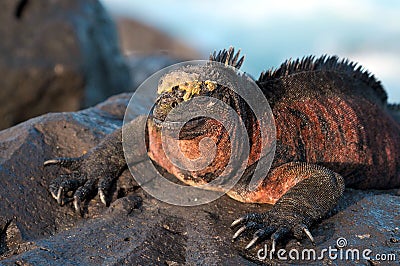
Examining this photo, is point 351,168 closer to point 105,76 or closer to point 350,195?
point 350,195

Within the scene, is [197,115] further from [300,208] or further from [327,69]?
[327,69]

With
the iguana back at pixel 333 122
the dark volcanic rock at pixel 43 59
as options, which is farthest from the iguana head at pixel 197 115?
the dark volcanic rock at pixel 43 59

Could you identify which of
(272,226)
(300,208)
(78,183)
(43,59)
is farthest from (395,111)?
(43,59)

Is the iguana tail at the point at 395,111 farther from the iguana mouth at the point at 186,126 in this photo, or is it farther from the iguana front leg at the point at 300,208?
the iguana mouth at the point at 186,126

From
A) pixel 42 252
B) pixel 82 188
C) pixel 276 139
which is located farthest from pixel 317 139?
pixel 42 252

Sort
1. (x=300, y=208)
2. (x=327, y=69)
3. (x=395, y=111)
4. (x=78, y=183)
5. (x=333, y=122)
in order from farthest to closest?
1. (x=395, y=111)
2. (x=327, y=69)
3. (x=333, y=122)
4. (x=78, y=183)
5. (x=300, y=208)

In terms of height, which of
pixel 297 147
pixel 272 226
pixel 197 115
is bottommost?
pixel 272 226

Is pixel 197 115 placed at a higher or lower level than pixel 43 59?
higher

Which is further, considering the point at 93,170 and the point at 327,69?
the point at 327,69
